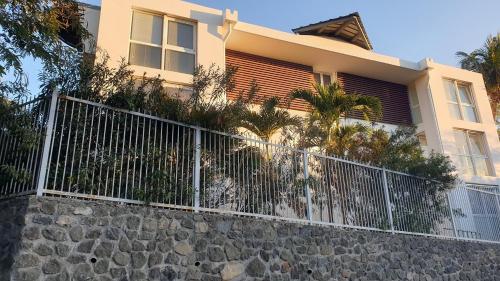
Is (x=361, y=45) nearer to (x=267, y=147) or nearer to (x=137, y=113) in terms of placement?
(x=267, y=147)

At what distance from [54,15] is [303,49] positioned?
37.7 ft

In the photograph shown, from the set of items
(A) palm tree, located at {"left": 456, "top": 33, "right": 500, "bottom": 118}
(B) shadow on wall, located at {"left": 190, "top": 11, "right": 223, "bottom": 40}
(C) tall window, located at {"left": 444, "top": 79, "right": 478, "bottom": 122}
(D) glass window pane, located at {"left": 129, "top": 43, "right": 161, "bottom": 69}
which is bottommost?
(D) glass window pane, located at {"left": 129, "top": 43, "right": 161, "bottom": 69}

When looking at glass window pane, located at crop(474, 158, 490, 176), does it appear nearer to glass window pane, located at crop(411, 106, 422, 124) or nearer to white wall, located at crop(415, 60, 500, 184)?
white wall, located at crop(415, 60, 500, 184)

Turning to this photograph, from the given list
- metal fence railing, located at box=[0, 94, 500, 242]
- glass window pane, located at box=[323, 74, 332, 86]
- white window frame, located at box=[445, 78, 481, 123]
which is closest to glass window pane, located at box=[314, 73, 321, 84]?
glass window pane, located at box=[323, 74, 332, 86]

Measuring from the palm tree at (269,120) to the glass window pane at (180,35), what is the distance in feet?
17.0

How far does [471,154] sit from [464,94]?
11.1 ft

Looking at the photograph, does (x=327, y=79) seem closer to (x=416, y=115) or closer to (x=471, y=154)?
(x=416, y=115)

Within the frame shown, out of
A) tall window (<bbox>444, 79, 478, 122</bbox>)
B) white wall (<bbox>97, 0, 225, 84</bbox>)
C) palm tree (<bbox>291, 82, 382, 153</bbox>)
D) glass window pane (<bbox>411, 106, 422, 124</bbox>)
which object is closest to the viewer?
palm tree (<bbox>291, 82, 382, 153</bbox>)

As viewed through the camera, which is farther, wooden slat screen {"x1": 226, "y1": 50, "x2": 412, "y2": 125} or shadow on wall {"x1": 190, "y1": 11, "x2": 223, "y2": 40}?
wooden slat screen {"x1": 226, "y1": 50, "x2": 412, "y2": 125}

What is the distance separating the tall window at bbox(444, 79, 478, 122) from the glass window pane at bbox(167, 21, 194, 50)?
12385mm

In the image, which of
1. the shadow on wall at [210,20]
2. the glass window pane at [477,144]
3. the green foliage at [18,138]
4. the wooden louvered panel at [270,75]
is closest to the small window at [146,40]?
the shadow on wall at [210,20]

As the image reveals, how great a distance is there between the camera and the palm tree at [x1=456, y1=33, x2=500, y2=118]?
74.4 feet

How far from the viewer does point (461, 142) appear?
19.2 metres

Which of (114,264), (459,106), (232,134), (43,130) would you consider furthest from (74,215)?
(459,106)
